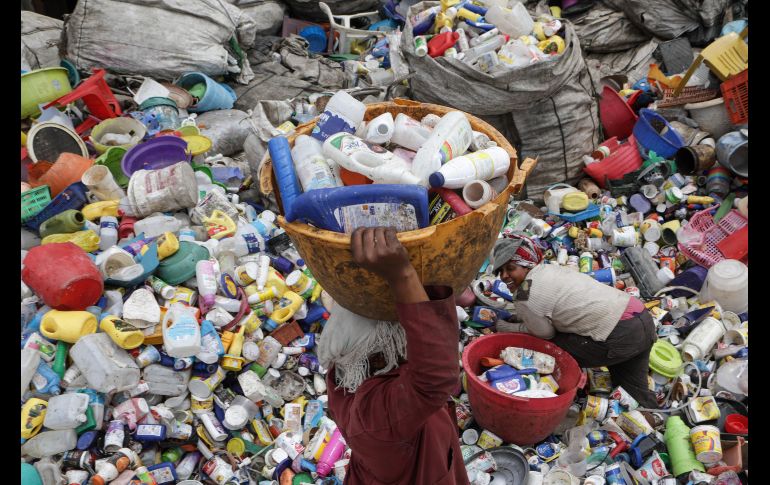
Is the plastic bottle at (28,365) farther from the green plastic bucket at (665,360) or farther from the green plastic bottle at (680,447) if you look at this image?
the green plastic bucket at (665,360)

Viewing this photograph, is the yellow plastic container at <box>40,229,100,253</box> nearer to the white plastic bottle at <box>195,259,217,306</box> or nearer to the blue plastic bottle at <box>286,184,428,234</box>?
the white plastic bottle at <box>195,259,217,306</box>

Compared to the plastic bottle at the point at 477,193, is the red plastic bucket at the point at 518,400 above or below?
below

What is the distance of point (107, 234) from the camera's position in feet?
11.1

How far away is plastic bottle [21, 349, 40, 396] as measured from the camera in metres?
2.69

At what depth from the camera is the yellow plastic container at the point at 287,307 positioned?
3361 mm

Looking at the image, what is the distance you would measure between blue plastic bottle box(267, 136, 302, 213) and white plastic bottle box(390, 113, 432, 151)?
13.1 inches

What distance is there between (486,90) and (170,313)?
273 cm

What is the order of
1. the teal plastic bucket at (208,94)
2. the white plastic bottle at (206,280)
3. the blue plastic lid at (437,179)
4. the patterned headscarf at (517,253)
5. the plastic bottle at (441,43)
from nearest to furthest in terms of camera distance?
the blue plastic lid at (437,179), the white plastic bottle at (206,280), the patterned headscarf at (517,253), the plastic bottle at (441,43), the teal plastic bucket at (208,94)

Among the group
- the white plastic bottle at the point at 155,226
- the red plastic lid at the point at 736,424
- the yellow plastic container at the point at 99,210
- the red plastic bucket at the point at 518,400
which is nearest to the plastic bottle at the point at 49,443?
the white plastic bottle at the point at 155,226

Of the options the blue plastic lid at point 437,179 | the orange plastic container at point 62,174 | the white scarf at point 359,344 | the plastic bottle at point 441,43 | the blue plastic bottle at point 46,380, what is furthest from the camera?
the plastic bottle at point 441,43

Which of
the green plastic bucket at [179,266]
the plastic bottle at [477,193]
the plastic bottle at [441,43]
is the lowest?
the green plastic bucket at [179,266]

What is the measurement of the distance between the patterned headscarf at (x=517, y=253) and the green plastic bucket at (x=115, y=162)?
2653mm

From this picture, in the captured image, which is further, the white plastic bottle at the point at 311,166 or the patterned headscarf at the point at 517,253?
the patterned headscarf at the point at 517,253

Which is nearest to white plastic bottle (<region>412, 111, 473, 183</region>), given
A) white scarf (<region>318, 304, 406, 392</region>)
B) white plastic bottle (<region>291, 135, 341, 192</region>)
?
white plastic bottle (<region>291, 135, 341, 192</region>)
